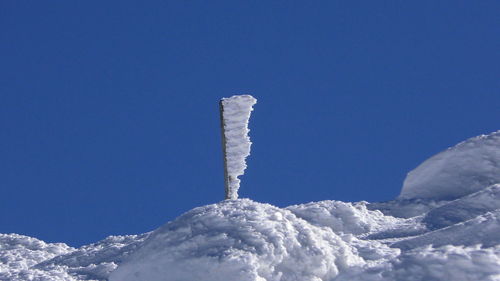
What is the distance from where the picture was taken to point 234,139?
892 cm

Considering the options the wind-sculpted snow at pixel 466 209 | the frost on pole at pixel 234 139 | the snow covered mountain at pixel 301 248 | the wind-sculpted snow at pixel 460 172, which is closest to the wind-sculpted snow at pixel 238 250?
the snow covered mountain at pixel 301 248

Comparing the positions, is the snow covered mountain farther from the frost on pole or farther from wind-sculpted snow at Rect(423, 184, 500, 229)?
the frost on pole

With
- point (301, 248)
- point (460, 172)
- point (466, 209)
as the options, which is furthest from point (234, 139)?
point (301, 248)

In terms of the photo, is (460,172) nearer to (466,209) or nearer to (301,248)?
(466,209)

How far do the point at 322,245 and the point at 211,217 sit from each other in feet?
2.78

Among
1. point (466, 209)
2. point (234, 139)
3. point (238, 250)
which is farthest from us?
point (234, 139)

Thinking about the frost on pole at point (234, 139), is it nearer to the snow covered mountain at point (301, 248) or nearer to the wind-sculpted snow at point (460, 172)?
the snow covered mountain at point (301, 248)

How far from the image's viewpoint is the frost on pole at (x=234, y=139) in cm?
891

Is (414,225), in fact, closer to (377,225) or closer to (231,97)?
(377,225)

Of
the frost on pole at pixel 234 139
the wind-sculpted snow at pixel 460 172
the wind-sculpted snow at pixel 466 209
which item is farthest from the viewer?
the frost on pole at pixel 234 139

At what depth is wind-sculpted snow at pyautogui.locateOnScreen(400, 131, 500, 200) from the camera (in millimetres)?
8414

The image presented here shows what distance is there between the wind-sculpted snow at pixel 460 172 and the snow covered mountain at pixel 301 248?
0.11 meters

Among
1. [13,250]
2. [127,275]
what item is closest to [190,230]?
[127,275]

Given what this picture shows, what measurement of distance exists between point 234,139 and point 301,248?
4.40m
